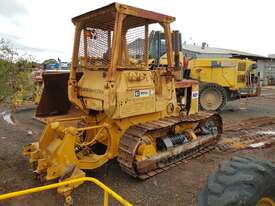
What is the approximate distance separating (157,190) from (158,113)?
152cm

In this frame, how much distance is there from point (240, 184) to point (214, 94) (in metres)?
10.0

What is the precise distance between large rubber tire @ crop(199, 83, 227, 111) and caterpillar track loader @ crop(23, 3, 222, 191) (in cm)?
615

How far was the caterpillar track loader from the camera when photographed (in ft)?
15.3

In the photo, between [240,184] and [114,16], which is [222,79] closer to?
[114,16]

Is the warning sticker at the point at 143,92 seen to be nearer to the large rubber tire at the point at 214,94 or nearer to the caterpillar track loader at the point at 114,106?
the caterpillar track loader at the point at 114,106

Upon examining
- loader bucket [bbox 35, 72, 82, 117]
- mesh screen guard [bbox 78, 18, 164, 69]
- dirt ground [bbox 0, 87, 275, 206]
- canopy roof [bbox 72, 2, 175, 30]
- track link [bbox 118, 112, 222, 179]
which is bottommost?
dirt ground [bbox 0, 87, 275, 206]

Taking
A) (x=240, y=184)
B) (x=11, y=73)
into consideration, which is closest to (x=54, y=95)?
(x=11, y=73)

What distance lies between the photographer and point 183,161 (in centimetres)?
586

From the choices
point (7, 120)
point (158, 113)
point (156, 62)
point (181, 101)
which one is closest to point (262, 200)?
point (158, 113)

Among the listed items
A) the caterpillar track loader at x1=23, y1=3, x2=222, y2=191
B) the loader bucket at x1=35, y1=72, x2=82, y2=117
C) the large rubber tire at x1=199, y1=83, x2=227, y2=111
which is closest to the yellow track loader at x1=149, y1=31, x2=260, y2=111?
the large rubber tire at x1=199, y1=83, x2=227, y2=111

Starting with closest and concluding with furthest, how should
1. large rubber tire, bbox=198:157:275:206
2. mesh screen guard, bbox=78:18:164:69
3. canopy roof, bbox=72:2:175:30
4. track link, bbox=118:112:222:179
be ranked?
large rubber tire, bbox=198:157:275:206 < canopy roof, bbox=72:2:175:30 < track link, bbox=118:112:222:179 < mesh screen guard, bbox=78:18:164:69

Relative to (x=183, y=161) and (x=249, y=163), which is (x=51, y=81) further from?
(x=249, y=163)

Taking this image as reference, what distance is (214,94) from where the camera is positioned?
12.2 meters

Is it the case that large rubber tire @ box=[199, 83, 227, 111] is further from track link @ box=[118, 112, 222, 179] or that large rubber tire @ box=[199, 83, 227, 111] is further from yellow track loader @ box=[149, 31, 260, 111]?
track link @ box=[118, 112, 222, 179]
